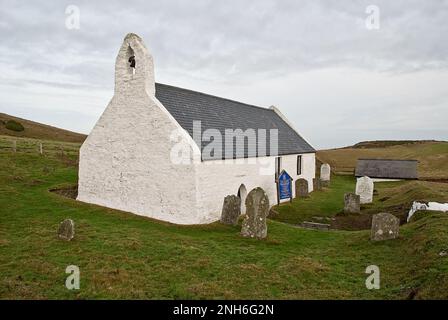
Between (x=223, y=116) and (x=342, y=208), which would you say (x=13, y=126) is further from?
(x=342, y=208)

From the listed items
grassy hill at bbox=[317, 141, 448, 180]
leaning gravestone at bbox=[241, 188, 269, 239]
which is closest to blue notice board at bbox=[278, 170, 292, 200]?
leaning gravestone at bbox=[241, 188, 269, 239]

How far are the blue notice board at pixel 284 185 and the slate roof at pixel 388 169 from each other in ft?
55.3

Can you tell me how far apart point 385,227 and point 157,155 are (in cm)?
1189

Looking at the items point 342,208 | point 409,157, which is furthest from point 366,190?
point 409,157

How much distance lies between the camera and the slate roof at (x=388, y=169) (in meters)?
42.2

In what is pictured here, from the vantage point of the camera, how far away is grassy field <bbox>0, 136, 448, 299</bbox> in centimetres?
1003

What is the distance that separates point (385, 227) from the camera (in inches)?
584

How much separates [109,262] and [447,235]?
12.0 m

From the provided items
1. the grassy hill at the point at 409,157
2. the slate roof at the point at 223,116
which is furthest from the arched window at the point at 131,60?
the grassy hill at the point at 409,157

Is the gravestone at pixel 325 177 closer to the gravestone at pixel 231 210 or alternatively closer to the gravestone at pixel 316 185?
the gravestone at pixel 316 185

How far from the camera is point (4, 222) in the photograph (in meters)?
17.0

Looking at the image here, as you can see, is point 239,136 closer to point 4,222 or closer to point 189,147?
point 189,147

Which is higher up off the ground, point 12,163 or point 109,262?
point 12,163
